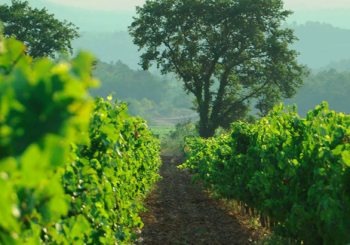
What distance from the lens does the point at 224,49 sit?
1383 inches

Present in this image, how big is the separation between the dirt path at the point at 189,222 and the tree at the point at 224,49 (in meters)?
22.2

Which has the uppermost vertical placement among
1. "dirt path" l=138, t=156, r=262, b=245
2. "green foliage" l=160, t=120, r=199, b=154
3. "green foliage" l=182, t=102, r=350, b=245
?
"green foliage" l=182, t=102, r=350, b=245

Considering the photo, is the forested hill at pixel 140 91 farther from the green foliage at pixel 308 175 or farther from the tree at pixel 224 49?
the green foliage at pixel 308 175

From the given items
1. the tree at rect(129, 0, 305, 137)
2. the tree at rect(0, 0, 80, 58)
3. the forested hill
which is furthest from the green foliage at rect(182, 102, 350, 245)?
the forested hill

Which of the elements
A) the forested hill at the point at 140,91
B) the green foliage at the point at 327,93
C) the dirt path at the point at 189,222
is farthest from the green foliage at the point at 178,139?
the forested hill at the point at 140,91

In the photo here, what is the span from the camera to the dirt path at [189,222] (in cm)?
798

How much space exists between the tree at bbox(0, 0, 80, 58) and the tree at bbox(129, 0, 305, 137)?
6.97 m

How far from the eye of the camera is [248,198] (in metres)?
8.99

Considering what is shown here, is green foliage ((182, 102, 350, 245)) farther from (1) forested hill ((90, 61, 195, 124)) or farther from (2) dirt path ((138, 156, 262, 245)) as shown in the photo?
(1) forested hill ((90, 61, 195, 124))

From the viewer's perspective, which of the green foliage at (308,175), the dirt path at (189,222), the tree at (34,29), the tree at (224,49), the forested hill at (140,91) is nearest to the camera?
the green foliage at (308,175)

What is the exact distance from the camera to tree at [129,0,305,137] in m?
33.5

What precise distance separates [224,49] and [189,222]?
27420mm

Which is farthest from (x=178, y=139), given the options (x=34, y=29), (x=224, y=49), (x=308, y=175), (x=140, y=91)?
(x=140, y=91)

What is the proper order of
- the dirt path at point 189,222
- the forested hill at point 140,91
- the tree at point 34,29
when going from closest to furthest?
the dirt path at point 189,222, the tree at point 34,29, the forested hill at point 140,91
